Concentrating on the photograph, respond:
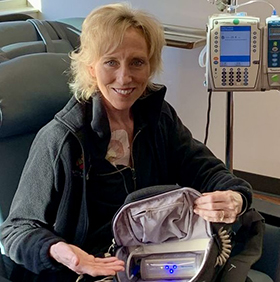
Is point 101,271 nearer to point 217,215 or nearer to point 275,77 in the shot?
point 217,215

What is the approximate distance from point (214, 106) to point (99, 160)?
1314mm

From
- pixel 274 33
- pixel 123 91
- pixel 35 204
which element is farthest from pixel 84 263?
pixel 274 33

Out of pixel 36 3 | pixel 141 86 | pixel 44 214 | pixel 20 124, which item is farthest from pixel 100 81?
pixel 36 3

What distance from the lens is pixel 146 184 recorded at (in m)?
1.48

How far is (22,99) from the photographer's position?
1422 millimetres

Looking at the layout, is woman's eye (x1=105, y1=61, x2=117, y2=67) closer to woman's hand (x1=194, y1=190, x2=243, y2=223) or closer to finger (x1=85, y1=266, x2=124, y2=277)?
woman's hand (x1=194, y1=190, x2=243, y2=223)

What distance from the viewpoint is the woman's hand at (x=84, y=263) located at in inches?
45.5

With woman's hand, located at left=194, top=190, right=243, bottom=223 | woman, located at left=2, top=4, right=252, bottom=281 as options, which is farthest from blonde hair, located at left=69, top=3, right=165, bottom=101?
woman's hand, located at left=194, top=190, right=243, bottom=223

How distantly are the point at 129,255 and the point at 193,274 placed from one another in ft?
0.55

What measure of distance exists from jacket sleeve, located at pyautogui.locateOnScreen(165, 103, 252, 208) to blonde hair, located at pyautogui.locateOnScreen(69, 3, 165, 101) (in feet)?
0.68

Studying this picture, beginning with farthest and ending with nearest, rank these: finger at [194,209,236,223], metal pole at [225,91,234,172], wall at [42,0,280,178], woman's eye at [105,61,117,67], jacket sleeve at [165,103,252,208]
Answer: wall at [42,0,280,178] < metal pole at [225,91,234,172] < jacket sleeve at [165,103,252,208] < woman's eye at [105,61,117,67] < finger at [194,209,236,223]

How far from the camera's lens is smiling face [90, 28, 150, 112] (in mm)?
1345

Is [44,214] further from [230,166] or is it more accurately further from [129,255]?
[230,166]

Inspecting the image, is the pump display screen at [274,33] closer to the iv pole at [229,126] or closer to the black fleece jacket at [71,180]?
the iv pole at [229,126]
